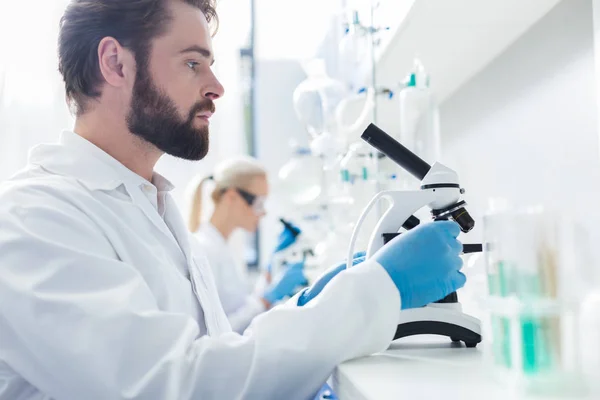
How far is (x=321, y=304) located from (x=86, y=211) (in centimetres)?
45

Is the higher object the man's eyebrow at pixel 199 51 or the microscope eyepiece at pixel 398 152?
the man's eyebrow at pixel 199 51

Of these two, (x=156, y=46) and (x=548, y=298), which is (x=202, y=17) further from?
(x=548, y=298)

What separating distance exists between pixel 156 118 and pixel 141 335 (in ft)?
1.90

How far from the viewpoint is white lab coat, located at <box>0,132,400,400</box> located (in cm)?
81

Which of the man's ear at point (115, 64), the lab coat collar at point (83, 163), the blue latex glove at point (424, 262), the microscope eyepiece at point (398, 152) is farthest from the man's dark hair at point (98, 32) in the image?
the blue latex glove at point (424, 262)

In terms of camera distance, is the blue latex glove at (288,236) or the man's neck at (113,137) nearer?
the man's neck at (113,137)

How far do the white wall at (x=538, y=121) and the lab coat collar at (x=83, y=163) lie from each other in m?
0.89

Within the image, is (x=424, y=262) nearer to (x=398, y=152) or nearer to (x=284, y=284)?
(x=398, y=152)

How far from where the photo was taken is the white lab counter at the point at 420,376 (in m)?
0.64

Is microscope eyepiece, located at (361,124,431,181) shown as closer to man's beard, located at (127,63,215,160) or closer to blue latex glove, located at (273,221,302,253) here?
man's beard, located at (127,63,215,160)

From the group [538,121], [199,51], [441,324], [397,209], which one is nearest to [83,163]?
[199,51]

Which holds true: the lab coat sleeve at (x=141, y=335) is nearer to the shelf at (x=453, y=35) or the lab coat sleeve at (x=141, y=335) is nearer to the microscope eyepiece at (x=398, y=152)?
the microscope eyepiece at (x=398, y=152)

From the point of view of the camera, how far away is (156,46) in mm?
1291

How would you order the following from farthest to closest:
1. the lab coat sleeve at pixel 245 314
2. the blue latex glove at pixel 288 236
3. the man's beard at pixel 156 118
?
the blue latex glove at pixel 288 236
the lab coat sleeve at pixel 245 314
the man's beard at pixel 156 118
